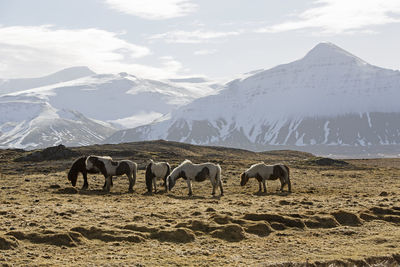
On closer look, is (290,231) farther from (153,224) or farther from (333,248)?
(153,224)

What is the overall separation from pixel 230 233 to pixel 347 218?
22.6 feet

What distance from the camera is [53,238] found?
63.1ft

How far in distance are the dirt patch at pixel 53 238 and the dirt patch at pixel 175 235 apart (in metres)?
3.11

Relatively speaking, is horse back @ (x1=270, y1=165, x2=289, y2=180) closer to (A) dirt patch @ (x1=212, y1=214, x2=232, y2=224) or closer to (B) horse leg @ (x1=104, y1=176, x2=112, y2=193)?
(B) horse leg @ (x1=104, y1=176, x2=112, y2=193)

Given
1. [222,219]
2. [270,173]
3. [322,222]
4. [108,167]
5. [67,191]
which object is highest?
[108,167]

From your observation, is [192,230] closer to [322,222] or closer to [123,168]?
[322,222]

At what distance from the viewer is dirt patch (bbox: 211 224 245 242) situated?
2084cm

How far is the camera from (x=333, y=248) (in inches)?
771

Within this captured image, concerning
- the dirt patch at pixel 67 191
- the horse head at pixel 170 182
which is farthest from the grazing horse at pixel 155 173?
the dirt patch at pixel 67 191

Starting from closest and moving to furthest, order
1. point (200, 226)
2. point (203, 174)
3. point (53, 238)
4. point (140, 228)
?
point (53, 238)
point (140, 228)
point (200, 226)
point (203, 174)

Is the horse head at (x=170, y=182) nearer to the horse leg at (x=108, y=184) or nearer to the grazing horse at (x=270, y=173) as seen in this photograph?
the horse leg at (x=108, y=184)

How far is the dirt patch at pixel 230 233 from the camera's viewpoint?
20.8 meters

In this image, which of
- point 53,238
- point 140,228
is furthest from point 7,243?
point 140,228

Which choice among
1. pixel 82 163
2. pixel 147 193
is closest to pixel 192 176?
pixel 147 193
